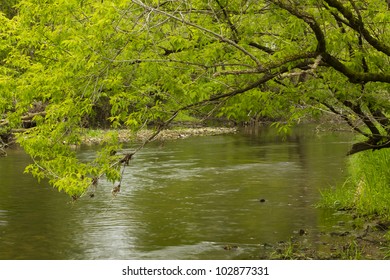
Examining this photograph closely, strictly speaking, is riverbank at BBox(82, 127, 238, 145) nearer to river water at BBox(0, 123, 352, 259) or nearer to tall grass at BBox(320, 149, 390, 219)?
river water at BBox(0, 123, 352, 259)

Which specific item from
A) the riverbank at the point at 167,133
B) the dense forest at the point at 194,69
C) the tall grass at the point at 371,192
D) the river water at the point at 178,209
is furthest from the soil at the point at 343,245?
the riverbank at the point at 167,133

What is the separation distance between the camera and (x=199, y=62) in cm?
1422

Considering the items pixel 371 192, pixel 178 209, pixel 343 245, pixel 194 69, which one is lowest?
pixel 178 209

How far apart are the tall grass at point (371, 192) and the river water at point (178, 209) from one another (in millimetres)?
659

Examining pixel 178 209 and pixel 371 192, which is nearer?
pixel 371 192

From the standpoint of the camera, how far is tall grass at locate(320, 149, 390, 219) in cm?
1884

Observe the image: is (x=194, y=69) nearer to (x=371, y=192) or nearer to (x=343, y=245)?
(x=343, y=245)

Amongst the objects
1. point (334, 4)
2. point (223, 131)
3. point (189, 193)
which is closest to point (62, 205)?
point (189, 193)

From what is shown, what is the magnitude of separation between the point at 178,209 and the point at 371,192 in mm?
5784

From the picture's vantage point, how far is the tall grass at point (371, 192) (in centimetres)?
1884

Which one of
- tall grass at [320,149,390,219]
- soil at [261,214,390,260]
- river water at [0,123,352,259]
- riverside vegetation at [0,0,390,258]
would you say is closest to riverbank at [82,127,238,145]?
river water at [0,123,352,259]

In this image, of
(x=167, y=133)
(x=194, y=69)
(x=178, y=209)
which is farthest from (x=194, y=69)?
(x=167, y=133)

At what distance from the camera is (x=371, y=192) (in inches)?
758

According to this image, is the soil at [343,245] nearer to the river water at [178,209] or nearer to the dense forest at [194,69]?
the river water at [178,209]
